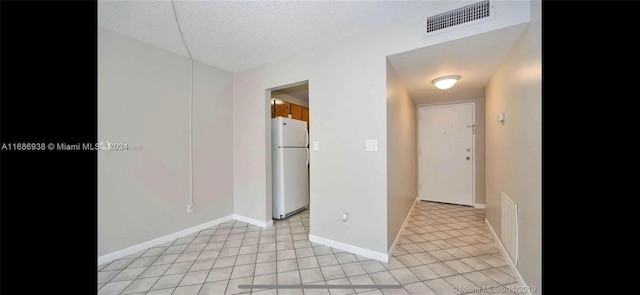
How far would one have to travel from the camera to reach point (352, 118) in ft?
6.81

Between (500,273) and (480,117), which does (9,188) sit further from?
(480,117)

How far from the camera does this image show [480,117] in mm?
3598

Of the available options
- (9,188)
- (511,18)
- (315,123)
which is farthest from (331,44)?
(9,188)

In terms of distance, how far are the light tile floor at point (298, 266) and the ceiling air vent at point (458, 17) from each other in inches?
74.8

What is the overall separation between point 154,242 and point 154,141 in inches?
41.4

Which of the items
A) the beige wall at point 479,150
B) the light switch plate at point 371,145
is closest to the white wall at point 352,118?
the light switch plate at point 371,145

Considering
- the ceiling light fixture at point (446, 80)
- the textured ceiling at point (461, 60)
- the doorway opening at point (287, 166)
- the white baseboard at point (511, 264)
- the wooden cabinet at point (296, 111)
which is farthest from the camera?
the wooden cabinet at point (296, 111)

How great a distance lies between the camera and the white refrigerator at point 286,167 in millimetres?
3055

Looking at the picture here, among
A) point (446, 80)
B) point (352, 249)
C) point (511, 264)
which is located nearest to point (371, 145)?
point (352, 249)

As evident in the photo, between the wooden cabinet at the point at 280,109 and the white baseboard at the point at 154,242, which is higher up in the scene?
the wooden cabinet at the point at 280,109

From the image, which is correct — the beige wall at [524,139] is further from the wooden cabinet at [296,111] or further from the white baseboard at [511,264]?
the wooden cabinet at [296,111]

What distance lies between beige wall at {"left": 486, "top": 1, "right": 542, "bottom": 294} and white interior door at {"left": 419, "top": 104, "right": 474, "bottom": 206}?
1.71 meters

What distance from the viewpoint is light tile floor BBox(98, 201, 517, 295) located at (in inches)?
61.2
